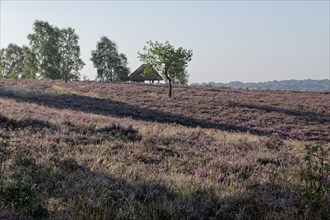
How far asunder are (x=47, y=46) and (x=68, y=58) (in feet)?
24.7

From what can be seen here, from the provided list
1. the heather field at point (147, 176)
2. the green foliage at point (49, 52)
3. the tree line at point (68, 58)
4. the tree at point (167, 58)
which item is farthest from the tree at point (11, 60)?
the heather field at point (147, 176)

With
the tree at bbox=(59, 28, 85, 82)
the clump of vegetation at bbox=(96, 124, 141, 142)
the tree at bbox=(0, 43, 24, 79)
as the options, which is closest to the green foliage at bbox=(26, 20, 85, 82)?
the tree at bbox=(59, 28, 85, 82)

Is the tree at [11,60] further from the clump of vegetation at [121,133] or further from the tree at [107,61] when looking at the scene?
the clump of vegetation at [121,133]

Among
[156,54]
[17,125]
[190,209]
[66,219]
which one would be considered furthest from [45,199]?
[156,54]

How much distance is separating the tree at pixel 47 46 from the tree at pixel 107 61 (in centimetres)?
1971

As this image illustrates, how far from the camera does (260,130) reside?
30.4m

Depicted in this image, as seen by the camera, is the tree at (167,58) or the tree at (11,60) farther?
the tree at (11,60)

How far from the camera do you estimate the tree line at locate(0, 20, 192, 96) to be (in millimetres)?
52531

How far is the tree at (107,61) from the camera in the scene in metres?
104

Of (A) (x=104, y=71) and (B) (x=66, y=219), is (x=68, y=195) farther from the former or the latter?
(A) (x=104, y=71)

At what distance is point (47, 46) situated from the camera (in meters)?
82.4

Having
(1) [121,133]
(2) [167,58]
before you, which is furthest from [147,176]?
(2) [167,58]

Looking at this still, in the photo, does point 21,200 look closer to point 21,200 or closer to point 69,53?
point 21,200

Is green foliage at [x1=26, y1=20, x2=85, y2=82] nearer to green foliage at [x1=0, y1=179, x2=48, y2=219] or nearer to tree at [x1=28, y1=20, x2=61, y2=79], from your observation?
tree at [x1=28, y1=20, x2=61, y2=79]
